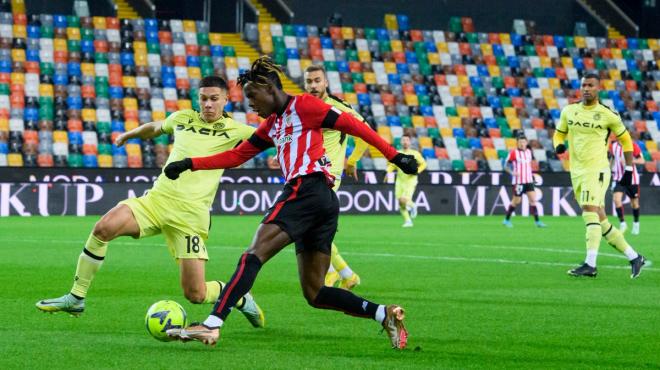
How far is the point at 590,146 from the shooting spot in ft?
42.9

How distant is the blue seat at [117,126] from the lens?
30.4 metres

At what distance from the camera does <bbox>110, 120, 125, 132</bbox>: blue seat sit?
30.4m

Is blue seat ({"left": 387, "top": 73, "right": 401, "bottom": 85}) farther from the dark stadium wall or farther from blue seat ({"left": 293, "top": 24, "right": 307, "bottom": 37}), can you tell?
the dark stadium wall

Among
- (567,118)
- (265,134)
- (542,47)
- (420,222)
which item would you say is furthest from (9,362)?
(542,47)

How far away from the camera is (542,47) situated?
127 ft

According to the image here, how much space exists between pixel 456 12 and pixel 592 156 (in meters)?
26.7

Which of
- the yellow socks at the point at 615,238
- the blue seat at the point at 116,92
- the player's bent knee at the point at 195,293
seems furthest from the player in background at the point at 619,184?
the player's bent knee at the point at 195,293

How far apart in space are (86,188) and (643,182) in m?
14.9

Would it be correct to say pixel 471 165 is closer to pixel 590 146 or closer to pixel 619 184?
pixel 619 184

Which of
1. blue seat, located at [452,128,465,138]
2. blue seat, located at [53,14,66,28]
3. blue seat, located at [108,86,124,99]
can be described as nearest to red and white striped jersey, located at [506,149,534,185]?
blue seat, located at [452,128,465,138]

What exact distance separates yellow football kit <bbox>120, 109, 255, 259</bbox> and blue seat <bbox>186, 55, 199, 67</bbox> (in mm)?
24544

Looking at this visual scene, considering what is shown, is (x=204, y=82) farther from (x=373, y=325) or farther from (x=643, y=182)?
(x=643, y=182)

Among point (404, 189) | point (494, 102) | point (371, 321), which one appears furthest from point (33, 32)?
point (371, 321)

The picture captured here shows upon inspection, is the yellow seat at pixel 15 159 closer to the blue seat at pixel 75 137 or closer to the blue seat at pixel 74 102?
the blue seat at pixel 75 137
